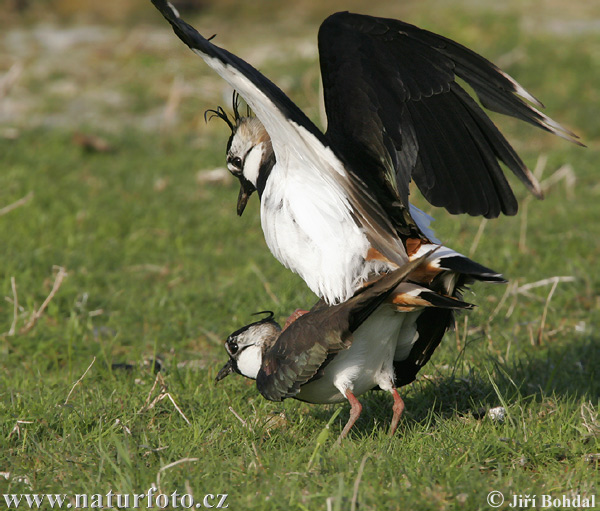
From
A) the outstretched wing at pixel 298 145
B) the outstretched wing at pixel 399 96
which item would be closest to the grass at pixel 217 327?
the outstretched wing at pixel 298 145

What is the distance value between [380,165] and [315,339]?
2.45 ft

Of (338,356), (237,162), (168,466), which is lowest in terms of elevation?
(168,466)

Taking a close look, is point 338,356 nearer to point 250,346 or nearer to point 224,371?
point 250,346

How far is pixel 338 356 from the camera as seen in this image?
3.43 meters

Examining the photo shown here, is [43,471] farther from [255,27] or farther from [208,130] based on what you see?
[255,27]

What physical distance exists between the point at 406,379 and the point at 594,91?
619 centimetres

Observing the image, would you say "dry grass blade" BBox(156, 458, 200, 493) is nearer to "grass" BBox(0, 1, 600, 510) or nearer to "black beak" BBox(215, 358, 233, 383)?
"grass" BBox(0, 1, 600, 510)

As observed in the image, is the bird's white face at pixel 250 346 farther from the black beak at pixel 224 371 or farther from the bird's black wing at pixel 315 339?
the bird's black wing at pixel 315 339

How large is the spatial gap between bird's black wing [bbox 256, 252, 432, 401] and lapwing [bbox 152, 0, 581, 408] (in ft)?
0.39

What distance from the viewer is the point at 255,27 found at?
12633 mm

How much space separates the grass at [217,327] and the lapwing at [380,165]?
62 cm

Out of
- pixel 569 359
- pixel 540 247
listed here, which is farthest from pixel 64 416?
pixel 540 247

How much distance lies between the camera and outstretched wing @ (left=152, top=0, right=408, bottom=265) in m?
2.89

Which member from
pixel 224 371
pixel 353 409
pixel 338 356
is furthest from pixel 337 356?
pixel 224 371
